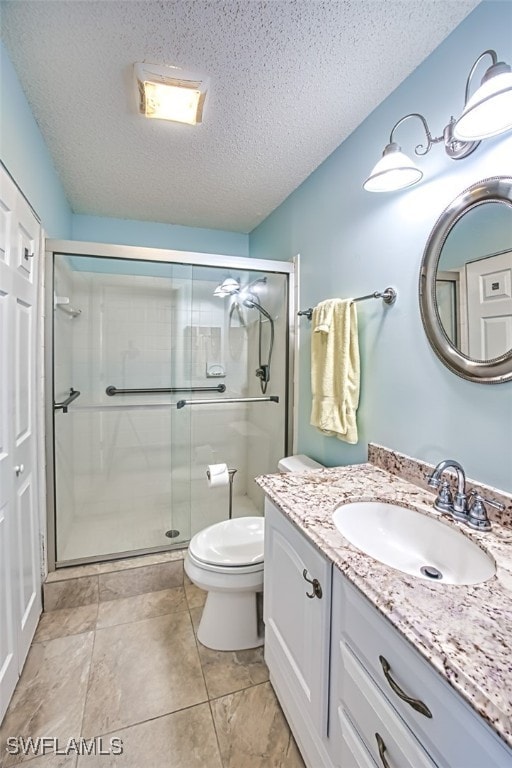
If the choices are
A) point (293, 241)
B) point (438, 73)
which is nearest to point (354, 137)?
point (438, 73)

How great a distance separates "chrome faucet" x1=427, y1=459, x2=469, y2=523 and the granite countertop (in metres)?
0.04

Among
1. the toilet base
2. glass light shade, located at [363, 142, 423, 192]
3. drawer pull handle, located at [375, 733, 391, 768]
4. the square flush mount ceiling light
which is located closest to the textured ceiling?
the square flush mount ceiling light

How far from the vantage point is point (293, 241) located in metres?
2.19

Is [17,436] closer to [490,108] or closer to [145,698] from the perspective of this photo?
[145,698]

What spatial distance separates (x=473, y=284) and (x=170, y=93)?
1.37m

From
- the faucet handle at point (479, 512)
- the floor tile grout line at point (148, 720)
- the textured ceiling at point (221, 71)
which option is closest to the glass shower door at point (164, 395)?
the textured ceiling at point (221, 71)

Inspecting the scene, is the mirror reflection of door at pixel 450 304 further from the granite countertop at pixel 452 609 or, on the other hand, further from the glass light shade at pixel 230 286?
the glass light shade at pixel 230 286

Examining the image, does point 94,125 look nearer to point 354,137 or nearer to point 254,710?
point 354,137

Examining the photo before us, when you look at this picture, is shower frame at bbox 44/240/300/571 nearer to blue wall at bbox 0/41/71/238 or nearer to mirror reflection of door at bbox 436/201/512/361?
blue wall at bbox 0/41/71/238

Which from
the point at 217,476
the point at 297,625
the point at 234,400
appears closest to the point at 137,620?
the point at 217,476

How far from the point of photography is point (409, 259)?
129 centimetres

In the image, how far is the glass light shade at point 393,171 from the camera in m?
1.09

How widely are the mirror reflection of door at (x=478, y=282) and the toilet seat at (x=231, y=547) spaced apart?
1.20 meters

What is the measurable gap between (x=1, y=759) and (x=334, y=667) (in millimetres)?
1138
